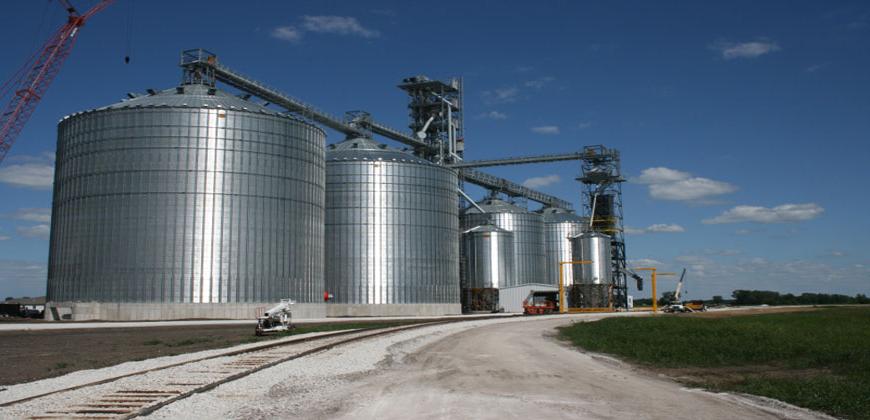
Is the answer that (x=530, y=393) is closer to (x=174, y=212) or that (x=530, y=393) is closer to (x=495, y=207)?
(x=174, y=212)

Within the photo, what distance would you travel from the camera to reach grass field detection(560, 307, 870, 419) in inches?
674

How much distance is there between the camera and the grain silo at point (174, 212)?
63.8m

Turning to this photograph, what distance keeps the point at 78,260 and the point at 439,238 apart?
44306mm

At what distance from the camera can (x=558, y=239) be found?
411 feet

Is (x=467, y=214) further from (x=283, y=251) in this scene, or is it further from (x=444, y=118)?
(x=283, y=251)

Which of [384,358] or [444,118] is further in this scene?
[444,118]

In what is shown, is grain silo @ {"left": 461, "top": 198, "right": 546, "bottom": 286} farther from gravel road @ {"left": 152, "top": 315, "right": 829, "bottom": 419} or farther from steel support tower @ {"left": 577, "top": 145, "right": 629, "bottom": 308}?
gravel road @ {"left": 152, "top": 315, "right": 829, "bottom": 419}

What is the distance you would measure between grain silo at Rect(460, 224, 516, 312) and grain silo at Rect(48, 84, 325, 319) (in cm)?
3885

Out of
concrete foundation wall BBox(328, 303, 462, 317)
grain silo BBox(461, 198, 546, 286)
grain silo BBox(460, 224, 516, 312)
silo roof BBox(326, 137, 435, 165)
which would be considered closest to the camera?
concrete foundation wall BBox(328, 303, 462, 317)

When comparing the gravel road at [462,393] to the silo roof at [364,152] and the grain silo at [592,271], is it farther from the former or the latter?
the grain silo at [592,271]

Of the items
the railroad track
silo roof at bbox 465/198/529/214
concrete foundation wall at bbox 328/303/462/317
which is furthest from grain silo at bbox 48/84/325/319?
silo roof at bbox 465/198/529/214

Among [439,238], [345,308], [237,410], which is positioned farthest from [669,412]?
[439,238]

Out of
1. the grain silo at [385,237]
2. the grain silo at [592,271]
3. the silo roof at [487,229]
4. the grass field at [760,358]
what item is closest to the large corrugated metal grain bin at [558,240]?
the grain silo at [592,271]

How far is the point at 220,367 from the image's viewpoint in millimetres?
23266
